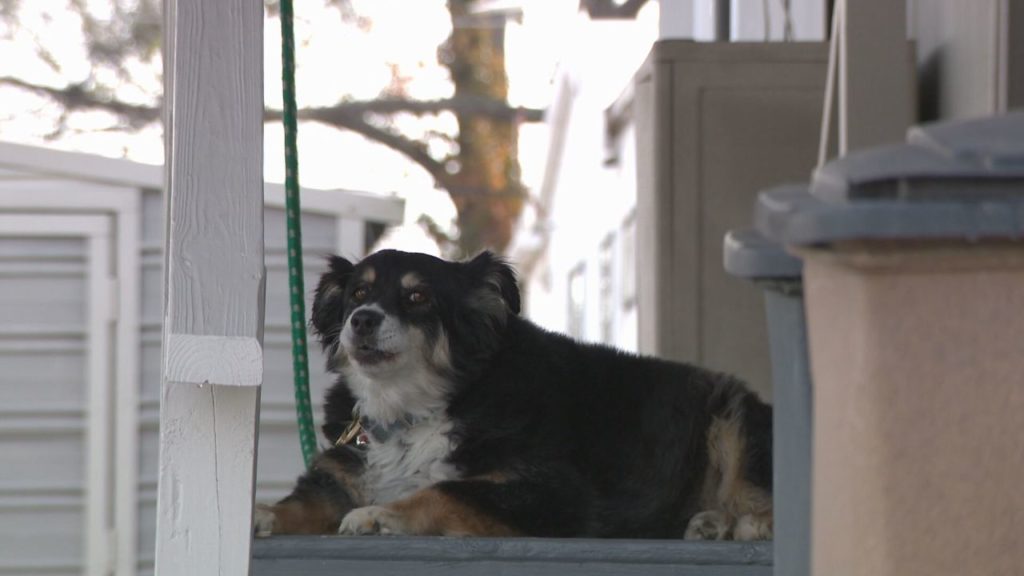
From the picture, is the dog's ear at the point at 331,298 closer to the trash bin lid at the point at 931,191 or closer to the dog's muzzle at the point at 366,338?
the dog's muzzle at the point at 366,338

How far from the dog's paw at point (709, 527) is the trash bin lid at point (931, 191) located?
2549 mm

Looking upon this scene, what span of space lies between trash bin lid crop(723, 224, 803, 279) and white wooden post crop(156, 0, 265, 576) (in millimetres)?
1161

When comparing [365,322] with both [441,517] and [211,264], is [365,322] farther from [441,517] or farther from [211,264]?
[211,264]

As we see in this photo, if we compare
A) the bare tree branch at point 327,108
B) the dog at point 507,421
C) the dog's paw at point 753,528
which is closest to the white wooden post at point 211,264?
the dog at point 507,421

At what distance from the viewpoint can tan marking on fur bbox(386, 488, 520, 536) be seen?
3.78 meters

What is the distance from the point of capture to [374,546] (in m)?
3.09

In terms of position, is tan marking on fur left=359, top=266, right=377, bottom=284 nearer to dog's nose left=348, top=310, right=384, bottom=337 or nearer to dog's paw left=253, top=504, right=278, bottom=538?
dog's nose left=348, top=310, right=384, bottom=337

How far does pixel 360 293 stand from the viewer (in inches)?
185

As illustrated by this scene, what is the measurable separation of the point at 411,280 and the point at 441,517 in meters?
1.03

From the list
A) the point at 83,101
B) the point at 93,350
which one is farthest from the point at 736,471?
the point at 83,101

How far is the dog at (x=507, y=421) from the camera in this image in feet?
13.9

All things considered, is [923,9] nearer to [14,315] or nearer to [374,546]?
[374,546]

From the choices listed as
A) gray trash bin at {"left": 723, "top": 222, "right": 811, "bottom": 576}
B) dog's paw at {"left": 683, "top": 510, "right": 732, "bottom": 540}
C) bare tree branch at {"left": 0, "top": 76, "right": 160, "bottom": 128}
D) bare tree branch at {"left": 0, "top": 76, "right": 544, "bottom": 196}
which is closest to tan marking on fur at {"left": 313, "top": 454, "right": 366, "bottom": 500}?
dog's paw at {"left": 683, "top": 510, "right": 732, "bottom": 540}

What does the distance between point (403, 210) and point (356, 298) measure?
3126mm
